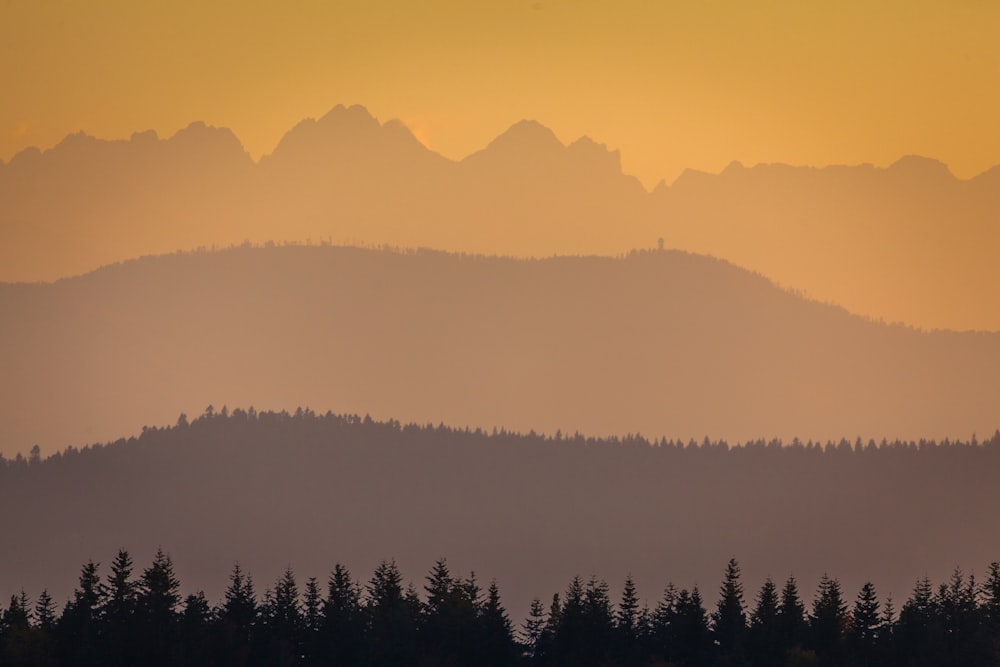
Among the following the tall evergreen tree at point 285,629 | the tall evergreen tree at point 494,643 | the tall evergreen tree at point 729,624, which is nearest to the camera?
the tall evergreen tree at point 494,643

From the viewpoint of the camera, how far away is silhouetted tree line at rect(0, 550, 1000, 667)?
456ft

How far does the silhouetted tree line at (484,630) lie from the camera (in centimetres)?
13900

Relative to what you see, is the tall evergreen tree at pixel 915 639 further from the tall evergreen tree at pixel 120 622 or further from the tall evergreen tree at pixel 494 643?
the tall evergreen tree at pixel 120 622

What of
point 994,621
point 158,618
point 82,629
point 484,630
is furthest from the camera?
point 994,621

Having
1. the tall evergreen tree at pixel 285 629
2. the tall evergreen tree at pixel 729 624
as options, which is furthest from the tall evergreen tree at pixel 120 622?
the tall evergreen tree at pixel 729 624

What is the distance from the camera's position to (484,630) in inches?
5679

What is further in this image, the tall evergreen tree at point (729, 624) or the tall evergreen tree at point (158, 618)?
the tall evergreen tree at point (729, 624)

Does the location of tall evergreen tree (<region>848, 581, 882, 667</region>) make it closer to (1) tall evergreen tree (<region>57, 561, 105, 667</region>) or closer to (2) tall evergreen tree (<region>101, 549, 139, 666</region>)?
(2) tall evergreen tree (<region>101, 549, 139, 666</region>)

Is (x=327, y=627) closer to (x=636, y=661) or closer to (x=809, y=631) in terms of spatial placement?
(x=636, y=661)

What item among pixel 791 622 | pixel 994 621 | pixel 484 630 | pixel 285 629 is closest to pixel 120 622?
pixel 285 629

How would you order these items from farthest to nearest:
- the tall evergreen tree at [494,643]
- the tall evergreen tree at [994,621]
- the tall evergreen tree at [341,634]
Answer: the tall evergreen tree at [994,621]
the tall evergreen tree at [341,634]
the tall evergreen tree at [494,643]

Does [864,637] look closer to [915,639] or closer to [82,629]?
[915,639]

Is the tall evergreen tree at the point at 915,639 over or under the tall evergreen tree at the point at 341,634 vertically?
under

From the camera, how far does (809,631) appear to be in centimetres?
14825
